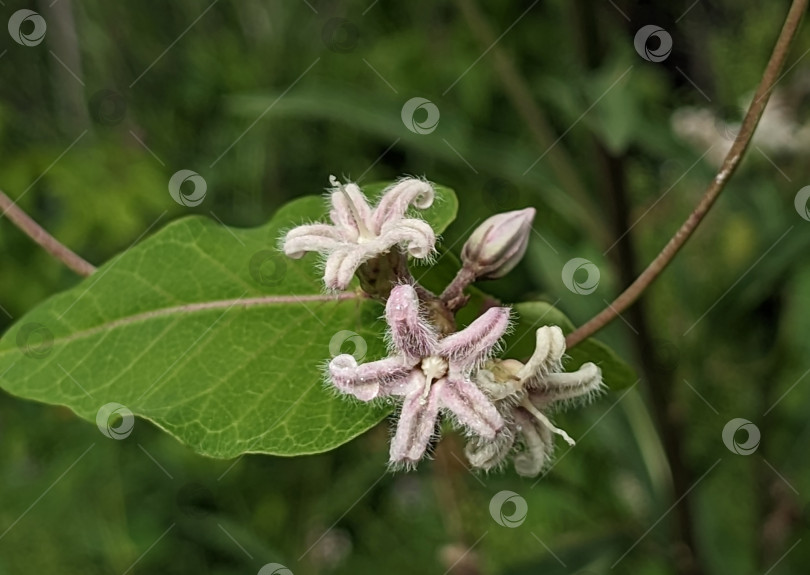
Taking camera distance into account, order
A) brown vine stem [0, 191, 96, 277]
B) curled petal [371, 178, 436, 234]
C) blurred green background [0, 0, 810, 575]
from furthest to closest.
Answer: blurred green background [0, 0, 810, 575]
brown vine stem [0, 191, 96, 277]
curled petal [371, 178, 436, 234]

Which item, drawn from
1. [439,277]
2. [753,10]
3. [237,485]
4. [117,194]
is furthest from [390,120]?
[237,485]

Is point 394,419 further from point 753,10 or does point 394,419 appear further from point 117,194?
point 753,10

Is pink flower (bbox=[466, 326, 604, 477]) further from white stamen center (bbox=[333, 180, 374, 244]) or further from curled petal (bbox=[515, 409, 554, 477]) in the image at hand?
white stamen center (bbox=[333, 180, 374, 244])

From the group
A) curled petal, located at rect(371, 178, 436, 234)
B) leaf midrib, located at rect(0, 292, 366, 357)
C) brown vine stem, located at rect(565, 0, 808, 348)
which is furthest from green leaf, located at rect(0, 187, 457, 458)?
brown vine stem, located at rect(565, 0, 808, 348)

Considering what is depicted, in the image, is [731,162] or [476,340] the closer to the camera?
[476,340]

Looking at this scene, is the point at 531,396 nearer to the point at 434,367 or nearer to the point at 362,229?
the point at 434,367

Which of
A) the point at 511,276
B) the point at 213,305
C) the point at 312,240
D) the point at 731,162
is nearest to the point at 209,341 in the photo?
the point at 213,305
